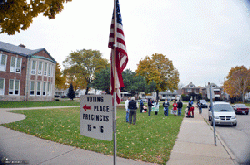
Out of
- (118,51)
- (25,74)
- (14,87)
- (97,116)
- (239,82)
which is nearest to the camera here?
(97,116)

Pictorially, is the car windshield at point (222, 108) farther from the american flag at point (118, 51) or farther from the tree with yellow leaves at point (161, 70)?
the tree with yellow leaves at point (161, 70)

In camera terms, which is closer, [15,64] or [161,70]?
[15,64]

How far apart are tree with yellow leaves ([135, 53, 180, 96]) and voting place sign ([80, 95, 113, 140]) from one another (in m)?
29.5

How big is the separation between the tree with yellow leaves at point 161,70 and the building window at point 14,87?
21472 millimetres

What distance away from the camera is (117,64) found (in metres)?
4.32

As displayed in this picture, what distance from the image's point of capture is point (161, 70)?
34.0 metres

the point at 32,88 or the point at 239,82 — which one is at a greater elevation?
the point at 239,82

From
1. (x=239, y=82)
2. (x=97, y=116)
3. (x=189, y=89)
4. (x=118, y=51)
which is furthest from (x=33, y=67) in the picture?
(x=189, y=89)

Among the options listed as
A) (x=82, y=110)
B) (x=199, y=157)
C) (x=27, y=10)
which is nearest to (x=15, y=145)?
(x=82, y=110)

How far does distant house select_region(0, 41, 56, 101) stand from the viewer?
87.6 ft

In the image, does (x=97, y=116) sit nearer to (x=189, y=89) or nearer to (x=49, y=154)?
(x=49, y=154)

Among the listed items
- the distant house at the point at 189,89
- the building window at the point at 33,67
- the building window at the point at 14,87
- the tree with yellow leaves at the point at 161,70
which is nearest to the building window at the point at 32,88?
the building window at the point at 33,67

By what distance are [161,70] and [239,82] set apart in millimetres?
26794

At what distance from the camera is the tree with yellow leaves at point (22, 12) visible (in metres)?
4.92
